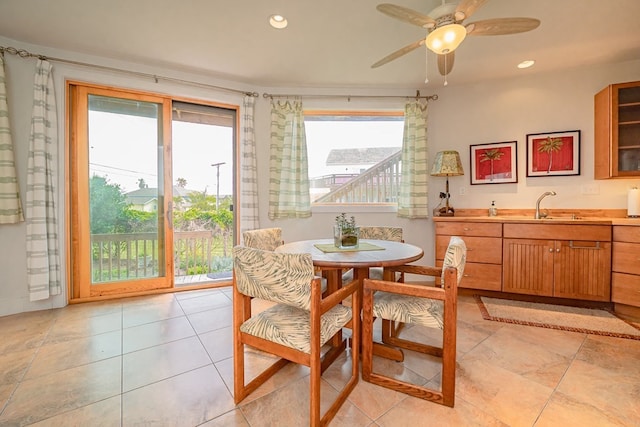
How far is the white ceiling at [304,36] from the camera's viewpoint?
210cm

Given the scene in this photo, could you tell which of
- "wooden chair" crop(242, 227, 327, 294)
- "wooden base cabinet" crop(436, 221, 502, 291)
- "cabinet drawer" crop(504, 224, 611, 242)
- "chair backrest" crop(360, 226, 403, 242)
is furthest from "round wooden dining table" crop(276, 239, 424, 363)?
"cabinet drawer" crop(504, 224, 611, 242)

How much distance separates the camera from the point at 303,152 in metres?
3.49

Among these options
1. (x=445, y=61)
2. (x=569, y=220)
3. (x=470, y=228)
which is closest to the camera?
(x=445, y=61)

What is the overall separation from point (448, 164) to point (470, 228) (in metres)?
0.80

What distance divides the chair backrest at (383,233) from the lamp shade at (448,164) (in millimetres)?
1236

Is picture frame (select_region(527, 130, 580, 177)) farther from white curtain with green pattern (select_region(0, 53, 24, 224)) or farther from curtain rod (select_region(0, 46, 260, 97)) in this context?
white curtain with green pattern (select_region(0, 53, 24, 224))

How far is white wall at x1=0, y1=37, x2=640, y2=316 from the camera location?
8.46 feet

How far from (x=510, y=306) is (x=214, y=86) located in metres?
4.12

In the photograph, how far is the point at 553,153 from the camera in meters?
3.12

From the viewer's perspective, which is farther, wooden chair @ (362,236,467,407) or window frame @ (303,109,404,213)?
window frame @ (303,109,404,213)

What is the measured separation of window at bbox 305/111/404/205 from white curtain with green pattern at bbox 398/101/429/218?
8.8 inches

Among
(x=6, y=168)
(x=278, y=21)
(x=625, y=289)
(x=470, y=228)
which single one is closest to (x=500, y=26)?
(x=278, y=21)

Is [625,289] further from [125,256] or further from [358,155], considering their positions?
[125,256]

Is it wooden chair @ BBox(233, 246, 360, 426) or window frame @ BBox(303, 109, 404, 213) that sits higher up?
window frame @ BBox(303, 109, 404, 213)
